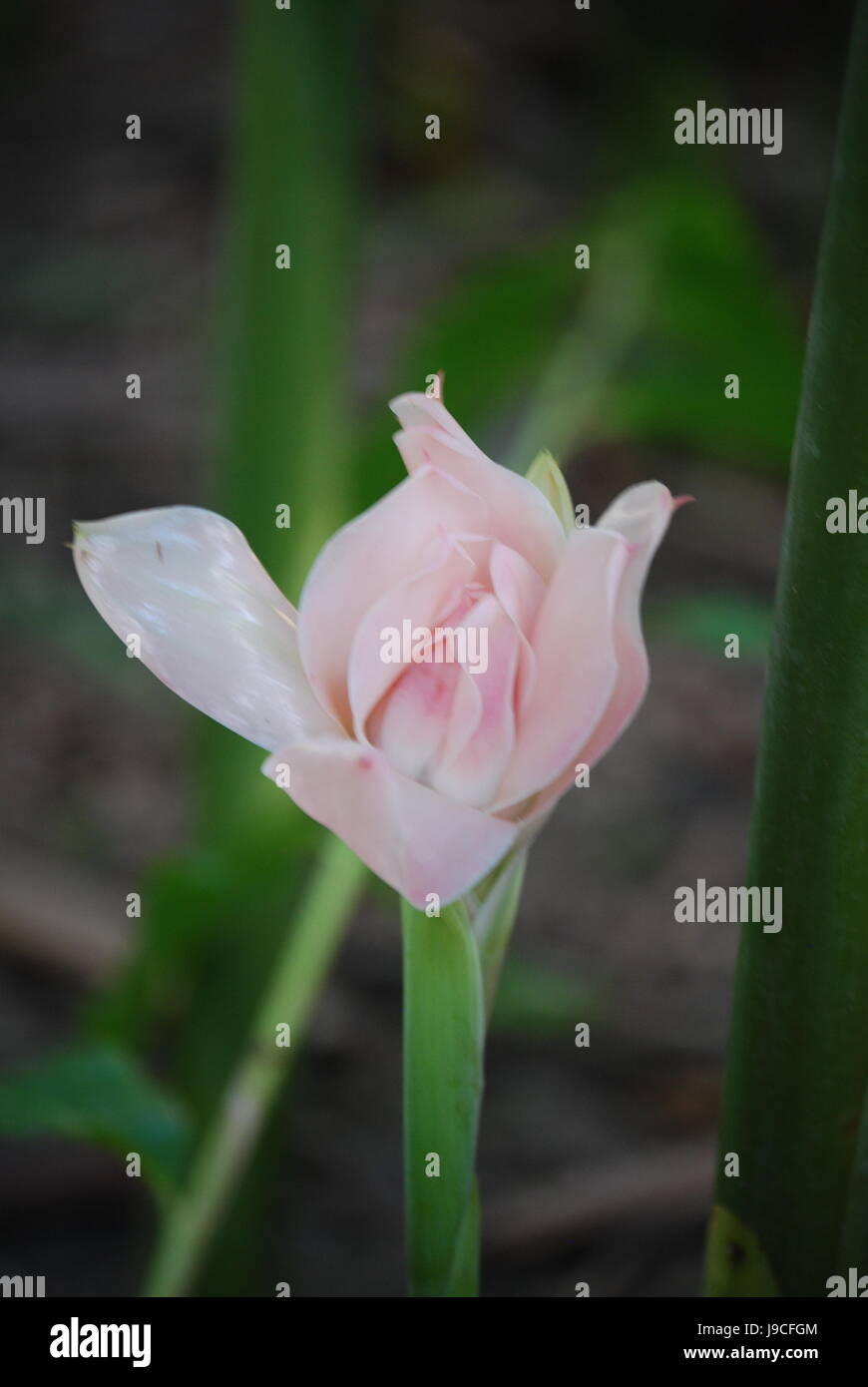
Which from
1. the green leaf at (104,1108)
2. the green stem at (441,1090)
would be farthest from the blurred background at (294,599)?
the green stem at (441,1090)

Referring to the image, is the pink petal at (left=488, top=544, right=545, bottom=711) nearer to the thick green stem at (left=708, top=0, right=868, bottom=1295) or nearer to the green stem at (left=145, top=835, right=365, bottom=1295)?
the thick green stem at (left=708, top=0, right=868, bottom=1295)

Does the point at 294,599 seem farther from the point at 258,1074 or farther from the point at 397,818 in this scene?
the point at 397,818

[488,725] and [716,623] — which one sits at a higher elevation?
[716,623]

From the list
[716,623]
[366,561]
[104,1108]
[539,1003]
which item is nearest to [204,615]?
[366,561]

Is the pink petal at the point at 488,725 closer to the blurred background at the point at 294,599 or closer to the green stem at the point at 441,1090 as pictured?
the green stem at the point at 441,1090

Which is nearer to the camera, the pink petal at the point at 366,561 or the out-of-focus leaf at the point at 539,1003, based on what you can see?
the pink petal at the point at 366,561
